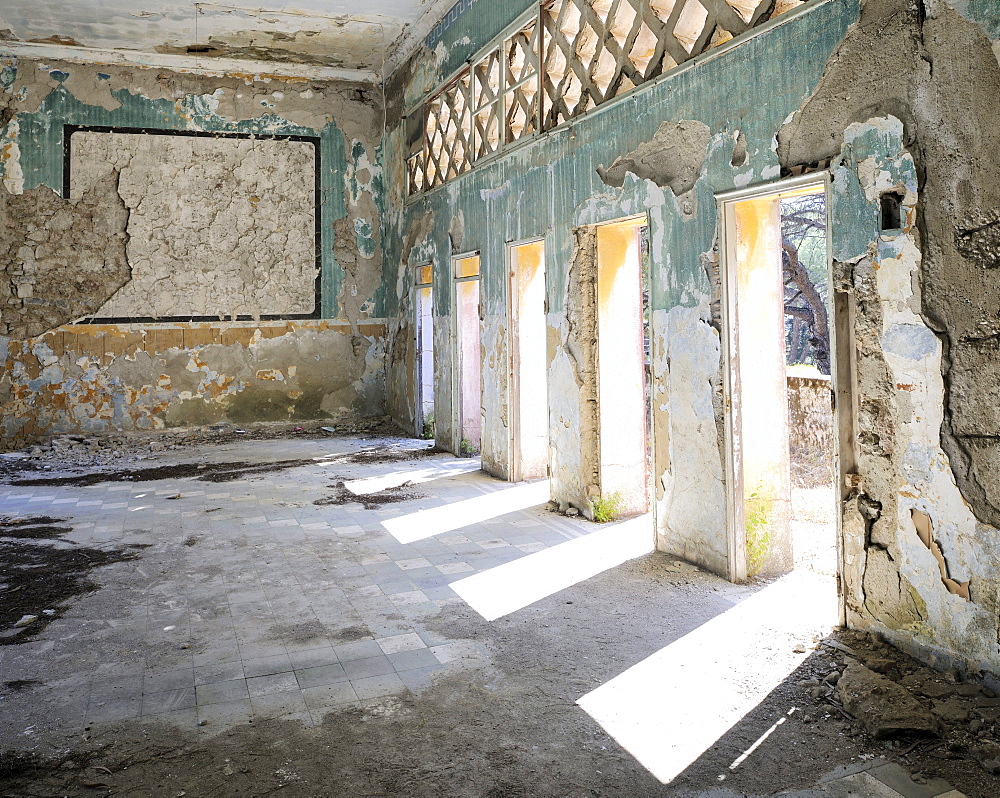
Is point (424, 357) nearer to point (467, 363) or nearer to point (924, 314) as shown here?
point (467, 363)

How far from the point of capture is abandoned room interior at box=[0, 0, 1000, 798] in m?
2.99

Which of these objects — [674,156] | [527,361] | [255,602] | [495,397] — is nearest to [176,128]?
[495,397]

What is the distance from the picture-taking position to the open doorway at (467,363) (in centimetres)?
898

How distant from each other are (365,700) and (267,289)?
350 inches

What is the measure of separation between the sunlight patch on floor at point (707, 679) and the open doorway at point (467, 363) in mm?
5157

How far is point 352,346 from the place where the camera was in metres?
11.8

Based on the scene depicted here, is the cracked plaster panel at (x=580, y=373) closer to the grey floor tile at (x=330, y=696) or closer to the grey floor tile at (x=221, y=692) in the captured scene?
the grey floor tile at (x=330, y=696)

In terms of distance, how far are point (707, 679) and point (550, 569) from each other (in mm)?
1689

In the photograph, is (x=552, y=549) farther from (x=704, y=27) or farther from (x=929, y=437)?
(x=704, y=27)

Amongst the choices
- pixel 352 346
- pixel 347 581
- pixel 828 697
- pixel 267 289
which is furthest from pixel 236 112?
pixel 828 697

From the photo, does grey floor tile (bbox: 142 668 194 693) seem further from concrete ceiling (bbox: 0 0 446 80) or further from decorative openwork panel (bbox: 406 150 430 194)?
concrete ceiling (bbox: 0 0 446 80)

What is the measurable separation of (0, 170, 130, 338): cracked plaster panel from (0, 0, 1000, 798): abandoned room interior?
0.05 m

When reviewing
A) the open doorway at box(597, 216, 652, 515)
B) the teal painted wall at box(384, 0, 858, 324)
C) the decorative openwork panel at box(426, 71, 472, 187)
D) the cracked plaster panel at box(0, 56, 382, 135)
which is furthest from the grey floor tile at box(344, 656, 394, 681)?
the cracked plaster panel at box(0, 56, 382, 135)

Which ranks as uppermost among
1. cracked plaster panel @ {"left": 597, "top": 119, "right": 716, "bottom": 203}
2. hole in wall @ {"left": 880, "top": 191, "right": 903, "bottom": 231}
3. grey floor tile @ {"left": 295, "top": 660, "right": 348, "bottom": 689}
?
Answer: cracked plaster panel @ {"left": 597, "top": 119, "right": 716, "bottom": 203}
